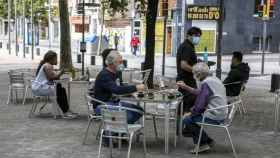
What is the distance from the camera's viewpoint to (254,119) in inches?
486

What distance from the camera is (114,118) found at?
750 centimetres

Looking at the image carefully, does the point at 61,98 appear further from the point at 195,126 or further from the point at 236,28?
the point at 236,28

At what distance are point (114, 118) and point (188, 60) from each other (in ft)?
7.63

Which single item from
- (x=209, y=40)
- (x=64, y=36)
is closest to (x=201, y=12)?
(x=209, y=40)

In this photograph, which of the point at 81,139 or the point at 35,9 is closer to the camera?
the point at 81,139

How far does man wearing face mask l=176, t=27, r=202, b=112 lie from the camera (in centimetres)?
937

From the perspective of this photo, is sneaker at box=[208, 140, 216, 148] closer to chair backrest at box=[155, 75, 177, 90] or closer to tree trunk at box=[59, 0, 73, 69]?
chair backrest at box=[155, 75, 177, 90]

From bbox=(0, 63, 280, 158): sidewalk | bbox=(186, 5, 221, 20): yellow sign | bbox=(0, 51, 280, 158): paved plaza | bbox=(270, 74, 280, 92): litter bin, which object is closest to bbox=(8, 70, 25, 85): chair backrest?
bbox=(0, 51, 280, 158): paved plaza

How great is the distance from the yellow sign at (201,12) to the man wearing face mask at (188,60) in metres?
37.0

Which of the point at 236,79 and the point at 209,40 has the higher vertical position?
the point at 209,40

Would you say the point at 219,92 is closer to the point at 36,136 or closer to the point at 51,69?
the point at 36,136

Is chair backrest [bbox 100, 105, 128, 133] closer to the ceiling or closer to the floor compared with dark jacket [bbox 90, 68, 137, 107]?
closer to the floor

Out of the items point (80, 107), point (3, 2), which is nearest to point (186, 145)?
point (80, 107)

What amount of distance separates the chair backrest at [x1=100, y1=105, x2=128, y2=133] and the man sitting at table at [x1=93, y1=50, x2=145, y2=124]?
0.76 metres
